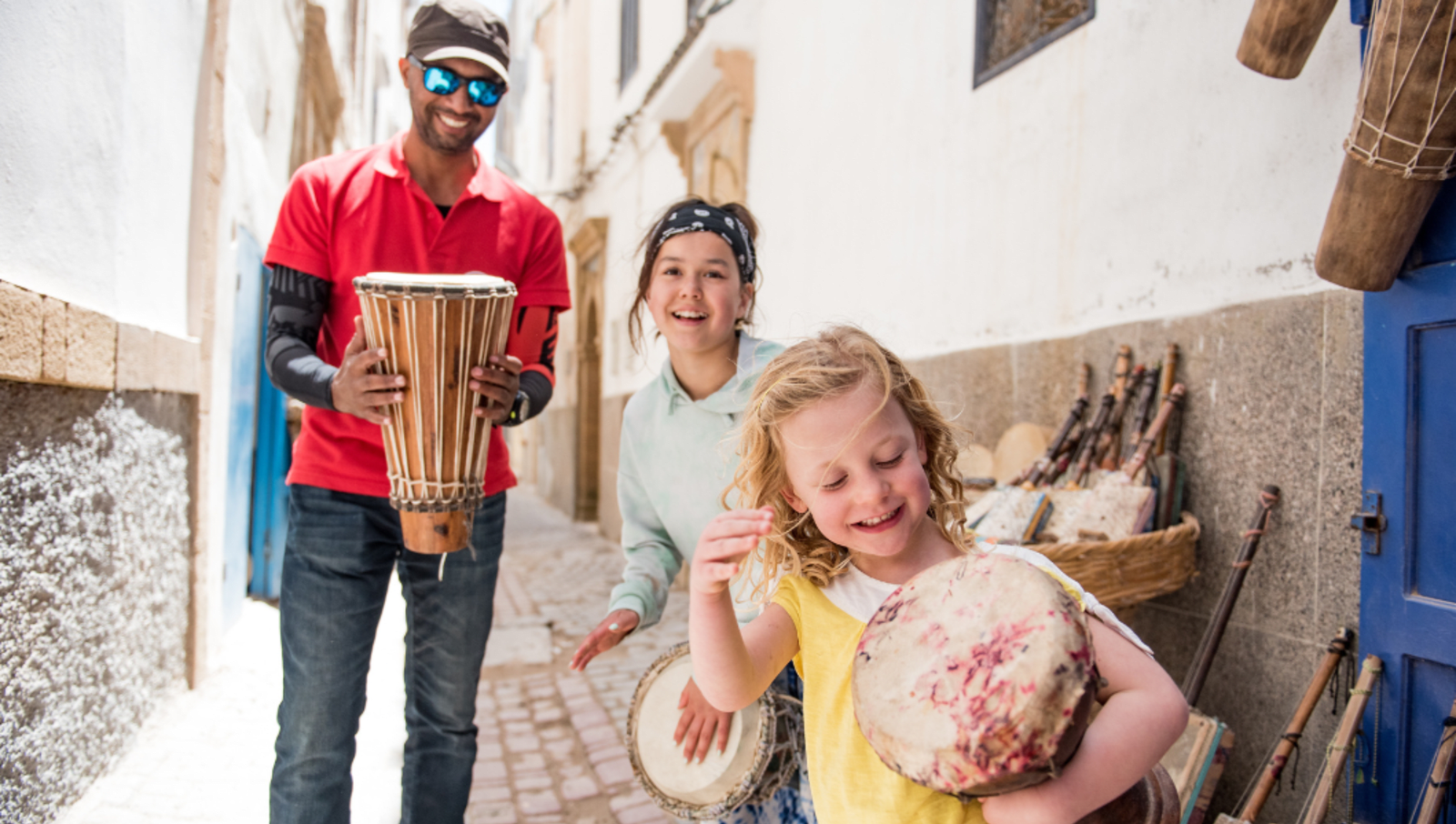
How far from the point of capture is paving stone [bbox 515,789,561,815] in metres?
3.24

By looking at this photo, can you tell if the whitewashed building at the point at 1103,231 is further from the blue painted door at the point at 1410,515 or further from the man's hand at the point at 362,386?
the man's hand at the point at 362,386

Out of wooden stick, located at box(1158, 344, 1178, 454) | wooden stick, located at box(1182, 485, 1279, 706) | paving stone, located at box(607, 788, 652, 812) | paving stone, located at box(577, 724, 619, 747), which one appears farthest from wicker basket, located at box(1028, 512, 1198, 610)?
paving stone, located at box(577, 724, 619, 747)

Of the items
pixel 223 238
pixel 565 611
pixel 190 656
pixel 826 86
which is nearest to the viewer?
pixel 190 656

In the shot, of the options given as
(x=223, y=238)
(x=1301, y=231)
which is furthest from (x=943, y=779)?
(x=223, y=238)

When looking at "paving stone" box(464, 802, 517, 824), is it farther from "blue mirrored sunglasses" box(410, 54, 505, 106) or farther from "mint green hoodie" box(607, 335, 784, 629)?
"blue mirrored sunglasses" box(410, 54, 505, 106)

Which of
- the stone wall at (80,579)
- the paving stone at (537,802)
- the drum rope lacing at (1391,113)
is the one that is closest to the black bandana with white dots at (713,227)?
the drum rope lacing at (1391,113)

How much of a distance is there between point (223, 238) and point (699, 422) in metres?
3.92

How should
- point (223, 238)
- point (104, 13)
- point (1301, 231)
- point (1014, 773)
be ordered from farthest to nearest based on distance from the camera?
point (223, 238), point (104, 13), point (1301, 231), point (1014, 773)

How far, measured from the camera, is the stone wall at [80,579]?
249cm

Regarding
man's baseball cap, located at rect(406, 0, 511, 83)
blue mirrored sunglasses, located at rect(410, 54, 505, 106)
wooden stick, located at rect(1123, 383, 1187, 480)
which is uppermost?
man's baseball cap, located at rect(406, 0, 511, 83)

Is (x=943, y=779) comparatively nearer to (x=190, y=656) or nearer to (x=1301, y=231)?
(x=1301, y=231)

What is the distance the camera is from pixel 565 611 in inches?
259

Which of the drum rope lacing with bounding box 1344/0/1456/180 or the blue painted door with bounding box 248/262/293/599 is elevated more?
the drum rope lacing with bounding box 1344/0/1456/180

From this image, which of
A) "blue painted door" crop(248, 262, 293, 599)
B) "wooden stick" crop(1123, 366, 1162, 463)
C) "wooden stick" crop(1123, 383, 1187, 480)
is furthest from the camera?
"blue painted door" crop(248, 262, 293, 599)
